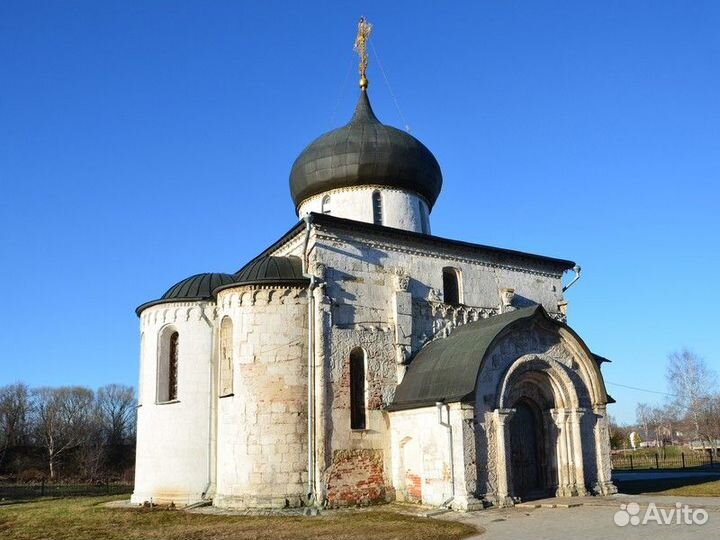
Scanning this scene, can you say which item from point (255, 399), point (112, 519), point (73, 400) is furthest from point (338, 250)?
point (73, 400)

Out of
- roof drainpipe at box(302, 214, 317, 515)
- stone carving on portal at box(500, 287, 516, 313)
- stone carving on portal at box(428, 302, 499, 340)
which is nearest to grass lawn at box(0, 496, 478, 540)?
roof drainpipe at box(302, 214, 317, 515)

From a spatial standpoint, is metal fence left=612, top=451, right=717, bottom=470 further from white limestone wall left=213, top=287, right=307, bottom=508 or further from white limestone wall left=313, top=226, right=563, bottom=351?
white limestone wall left=213, top=287, right=307, bottom=508

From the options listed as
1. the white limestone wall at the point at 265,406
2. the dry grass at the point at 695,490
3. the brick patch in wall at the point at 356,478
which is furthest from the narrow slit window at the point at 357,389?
the dry grass at the point at 695,490

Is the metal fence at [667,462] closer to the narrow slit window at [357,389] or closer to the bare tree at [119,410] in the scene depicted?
the narrow slit window at [357,389]

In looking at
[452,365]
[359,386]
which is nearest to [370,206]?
[359,386]

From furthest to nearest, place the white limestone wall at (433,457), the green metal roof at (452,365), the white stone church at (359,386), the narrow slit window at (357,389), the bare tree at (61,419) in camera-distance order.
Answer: the bare tree at (61,419)
the narrow slit window at (357,389)
the white stone church at (359,386)
the green metal roof at (452,365)
the white limestone wall at (433,457)

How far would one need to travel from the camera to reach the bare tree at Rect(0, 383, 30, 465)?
5316 centimetres

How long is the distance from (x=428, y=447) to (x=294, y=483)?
3.34 m

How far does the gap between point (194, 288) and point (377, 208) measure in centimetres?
597

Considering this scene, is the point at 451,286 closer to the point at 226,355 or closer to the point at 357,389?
the point at 357,389

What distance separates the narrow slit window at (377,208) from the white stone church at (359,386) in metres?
1.87

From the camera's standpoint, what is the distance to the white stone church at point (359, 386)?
15266 mm

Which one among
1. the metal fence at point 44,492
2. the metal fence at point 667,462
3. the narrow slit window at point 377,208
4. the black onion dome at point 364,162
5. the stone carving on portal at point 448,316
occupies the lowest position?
the metal fence at point 667,462

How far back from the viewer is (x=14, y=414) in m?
55.8
